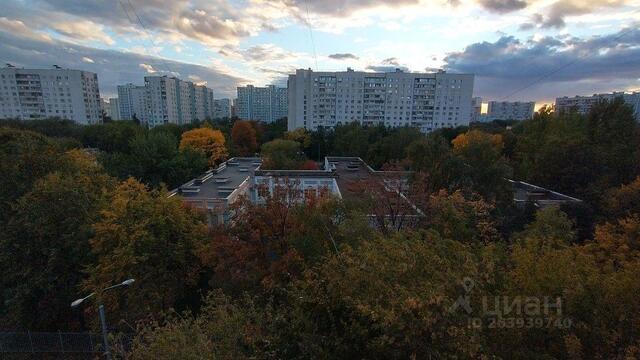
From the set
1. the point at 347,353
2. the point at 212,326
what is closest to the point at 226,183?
the point at 212,326

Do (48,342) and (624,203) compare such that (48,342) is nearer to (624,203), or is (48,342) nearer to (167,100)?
(624,203)

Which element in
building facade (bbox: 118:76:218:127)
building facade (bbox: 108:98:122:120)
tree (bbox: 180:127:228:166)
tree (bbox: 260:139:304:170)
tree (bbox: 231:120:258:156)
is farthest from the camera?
building facade (bbox: 108:98:122:120)

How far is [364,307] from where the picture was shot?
551 centimetres

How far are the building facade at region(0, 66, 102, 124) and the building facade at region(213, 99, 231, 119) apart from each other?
42.9 meters

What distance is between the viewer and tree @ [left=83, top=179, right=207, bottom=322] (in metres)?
11.5

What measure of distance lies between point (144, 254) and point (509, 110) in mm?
129646

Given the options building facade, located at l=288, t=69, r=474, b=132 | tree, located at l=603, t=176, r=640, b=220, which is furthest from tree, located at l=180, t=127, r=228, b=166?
tree, located at l=603, t=176, r=640, b=220

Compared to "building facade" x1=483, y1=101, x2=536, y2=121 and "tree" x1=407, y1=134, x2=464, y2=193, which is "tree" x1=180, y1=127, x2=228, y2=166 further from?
"building facade" x1=483, y1=101, x2=536, y2=121

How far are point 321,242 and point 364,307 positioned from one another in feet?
20.6

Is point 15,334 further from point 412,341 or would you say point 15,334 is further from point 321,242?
point 412,341

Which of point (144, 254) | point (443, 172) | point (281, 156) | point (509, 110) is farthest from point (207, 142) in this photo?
point (509, 110)

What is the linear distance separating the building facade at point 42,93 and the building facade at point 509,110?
397 feet

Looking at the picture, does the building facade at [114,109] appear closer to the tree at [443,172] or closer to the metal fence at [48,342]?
the metal fence at [48,342]

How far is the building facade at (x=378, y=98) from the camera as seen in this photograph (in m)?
63.5
